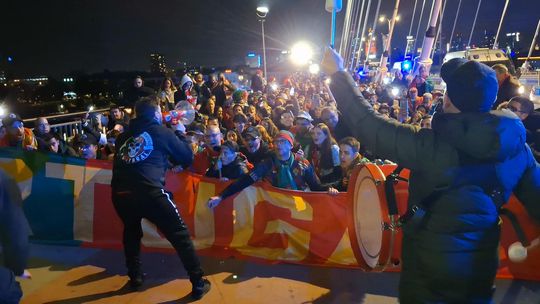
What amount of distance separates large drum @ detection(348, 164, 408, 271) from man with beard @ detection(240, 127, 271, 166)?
2846 millimetres

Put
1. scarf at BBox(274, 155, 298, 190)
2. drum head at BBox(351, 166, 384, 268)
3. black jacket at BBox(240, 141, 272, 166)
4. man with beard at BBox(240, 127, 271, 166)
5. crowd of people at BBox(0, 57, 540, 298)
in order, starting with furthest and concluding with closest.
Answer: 1. black jacket at BBox(240, 141, 272, 166)
2. man with beard at BBox(240, 127, 271, 166)
3. scarf at BBox(274, 155, 298, 190)
4. drum head at BBox(351, 166, 384, 268)
5. crowd of people at BBox(0, 57, 540, 298)

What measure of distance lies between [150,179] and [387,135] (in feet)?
8.83

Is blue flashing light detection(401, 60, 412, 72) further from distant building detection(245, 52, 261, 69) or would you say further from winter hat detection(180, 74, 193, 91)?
distant building detection(245, 52, 261, 69)

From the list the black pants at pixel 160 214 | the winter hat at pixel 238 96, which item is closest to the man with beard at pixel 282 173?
the black pants at pixel 160 214

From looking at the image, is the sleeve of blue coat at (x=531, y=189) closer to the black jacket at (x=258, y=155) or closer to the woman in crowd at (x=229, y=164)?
the woman in crowd at (x=229, y=164)

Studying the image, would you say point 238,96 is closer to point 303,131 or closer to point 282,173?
point 303,131

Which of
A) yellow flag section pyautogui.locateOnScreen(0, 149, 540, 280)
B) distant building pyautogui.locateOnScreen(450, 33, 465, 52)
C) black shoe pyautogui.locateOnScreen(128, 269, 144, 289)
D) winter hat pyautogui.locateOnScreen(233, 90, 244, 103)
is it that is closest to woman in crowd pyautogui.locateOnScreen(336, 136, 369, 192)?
yellow flag section pyautogui.locateOnScreen(0, 149, 540, 280)

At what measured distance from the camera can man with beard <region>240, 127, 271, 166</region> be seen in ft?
18.7

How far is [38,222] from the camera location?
5.55 metres

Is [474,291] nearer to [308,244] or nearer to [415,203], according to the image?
[415,203]

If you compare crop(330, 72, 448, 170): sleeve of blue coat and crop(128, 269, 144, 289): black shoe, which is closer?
crop(330, 72, 448, 170): sleeve of blue coat

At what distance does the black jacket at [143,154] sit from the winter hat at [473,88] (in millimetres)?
2859

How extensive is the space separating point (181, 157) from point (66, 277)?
6.67 ft

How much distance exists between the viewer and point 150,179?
392 centimetres
